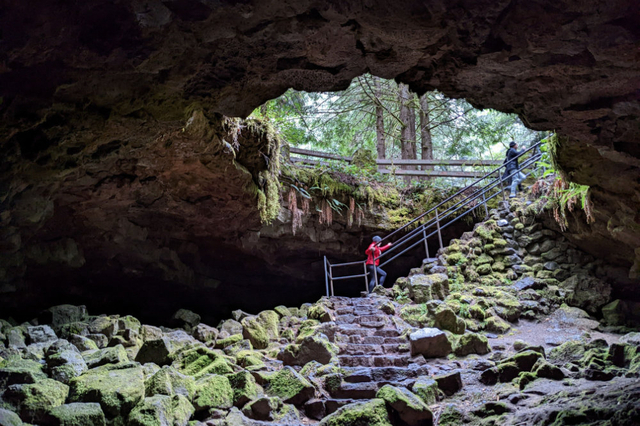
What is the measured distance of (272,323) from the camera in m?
6.89

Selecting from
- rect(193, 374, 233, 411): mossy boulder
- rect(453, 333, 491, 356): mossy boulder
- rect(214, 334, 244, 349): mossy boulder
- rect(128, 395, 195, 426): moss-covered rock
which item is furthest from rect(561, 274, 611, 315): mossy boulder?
rect(128, 395, 195, 426): moss-covered rock

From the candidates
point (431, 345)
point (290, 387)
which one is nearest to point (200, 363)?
point (290, 387)

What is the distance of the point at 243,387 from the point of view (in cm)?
407

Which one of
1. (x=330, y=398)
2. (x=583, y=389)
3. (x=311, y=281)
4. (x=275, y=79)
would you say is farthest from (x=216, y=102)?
(x=311, y=281)

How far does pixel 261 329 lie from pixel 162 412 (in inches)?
121

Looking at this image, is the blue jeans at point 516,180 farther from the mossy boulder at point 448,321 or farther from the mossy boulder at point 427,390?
the mossy boulder at point 427,390

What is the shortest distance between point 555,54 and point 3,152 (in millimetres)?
4428

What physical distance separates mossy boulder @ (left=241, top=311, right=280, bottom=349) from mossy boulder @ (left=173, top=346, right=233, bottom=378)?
1291 millimetres

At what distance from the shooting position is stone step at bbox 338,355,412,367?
17.3 ft

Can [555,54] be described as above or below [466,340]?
above

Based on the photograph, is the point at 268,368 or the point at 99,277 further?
the point at 99,277

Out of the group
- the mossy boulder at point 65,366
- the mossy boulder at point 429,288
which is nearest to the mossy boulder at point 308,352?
the mossy boulder at point 65,366

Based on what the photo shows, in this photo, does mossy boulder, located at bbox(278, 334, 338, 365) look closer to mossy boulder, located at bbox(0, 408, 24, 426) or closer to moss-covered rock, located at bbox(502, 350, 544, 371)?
moss-covered rock, located at bbox(502, 350, 544, 371)

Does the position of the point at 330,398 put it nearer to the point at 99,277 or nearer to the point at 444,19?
the point at 444,19
